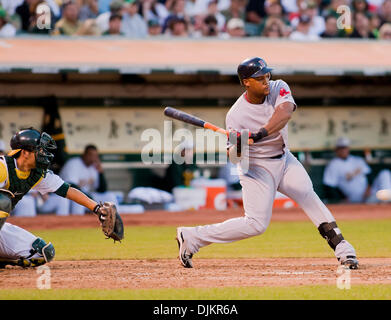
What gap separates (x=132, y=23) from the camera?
12492 mm

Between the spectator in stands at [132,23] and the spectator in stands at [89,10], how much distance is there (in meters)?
0.46

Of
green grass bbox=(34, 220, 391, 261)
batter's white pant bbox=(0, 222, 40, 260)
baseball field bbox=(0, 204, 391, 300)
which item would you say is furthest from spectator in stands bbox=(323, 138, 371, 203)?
batter's white pant bbox=(0, 222, 40, 260)

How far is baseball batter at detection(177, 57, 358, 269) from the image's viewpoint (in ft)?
19.6

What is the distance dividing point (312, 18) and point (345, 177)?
2.87 metres

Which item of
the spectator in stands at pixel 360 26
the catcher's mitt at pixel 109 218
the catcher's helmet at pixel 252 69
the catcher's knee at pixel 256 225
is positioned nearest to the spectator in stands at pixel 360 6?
the spectator in stands at pixel 360 26

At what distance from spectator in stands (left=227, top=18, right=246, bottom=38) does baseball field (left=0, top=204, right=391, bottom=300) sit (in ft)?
11.8

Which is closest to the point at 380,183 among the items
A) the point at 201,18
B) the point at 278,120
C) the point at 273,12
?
the point at 273,12

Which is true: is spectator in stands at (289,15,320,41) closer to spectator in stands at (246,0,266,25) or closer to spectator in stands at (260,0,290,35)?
spectator in stands at (260,0,290,35)

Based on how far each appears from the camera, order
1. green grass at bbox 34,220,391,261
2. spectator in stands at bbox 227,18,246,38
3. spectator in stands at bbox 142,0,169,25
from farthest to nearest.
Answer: spectator in stands at bbox 142,0,169,25 < spectator in stands at bbox 227,18,246,38 < green grass at bbox 34,220,391,261

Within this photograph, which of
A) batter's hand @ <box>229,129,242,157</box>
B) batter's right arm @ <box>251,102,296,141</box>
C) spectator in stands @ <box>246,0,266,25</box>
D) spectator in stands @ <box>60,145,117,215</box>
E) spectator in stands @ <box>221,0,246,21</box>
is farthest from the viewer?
spectator in stands @ <box>246,0,266,25</box>

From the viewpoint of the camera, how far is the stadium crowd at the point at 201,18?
39.2ft

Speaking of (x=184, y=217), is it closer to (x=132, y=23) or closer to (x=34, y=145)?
(x=132, y=23)
